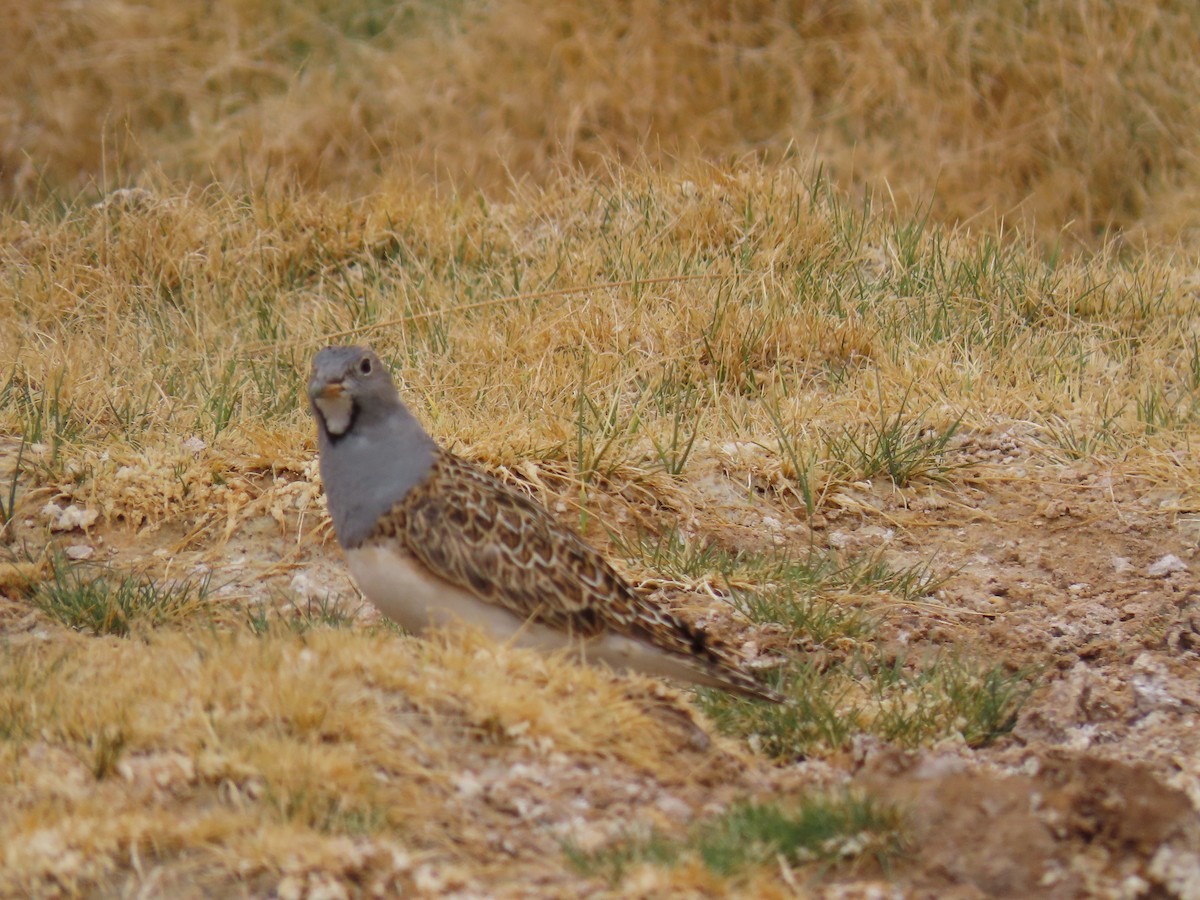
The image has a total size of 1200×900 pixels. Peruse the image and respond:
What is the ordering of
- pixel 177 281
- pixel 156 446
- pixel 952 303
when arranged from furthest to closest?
1. pixel 177 281
2. pixel 952 303
3. pixel 156 446

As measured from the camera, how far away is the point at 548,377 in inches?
280

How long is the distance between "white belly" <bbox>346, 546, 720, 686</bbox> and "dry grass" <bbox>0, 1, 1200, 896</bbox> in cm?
16

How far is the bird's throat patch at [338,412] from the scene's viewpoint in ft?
16.6

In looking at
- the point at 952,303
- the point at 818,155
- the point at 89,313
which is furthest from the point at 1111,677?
the point at 818,155

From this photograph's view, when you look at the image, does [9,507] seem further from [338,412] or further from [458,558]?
[458,558]

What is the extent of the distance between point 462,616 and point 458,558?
191mm

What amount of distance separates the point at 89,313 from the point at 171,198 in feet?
3.29

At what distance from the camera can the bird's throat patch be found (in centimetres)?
507

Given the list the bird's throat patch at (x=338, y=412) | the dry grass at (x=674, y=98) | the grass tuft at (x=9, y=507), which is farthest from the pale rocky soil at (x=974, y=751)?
the dry grass at (x=674, y=98)

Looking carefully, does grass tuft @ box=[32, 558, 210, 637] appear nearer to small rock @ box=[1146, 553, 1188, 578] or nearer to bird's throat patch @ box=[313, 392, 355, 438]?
bird's throat patch @ box=[313, 392, 355, 438]

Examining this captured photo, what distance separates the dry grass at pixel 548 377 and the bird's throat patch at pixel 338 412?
0.59 m

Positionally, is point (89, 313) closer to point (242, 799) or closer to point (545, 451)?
point (545, 451)

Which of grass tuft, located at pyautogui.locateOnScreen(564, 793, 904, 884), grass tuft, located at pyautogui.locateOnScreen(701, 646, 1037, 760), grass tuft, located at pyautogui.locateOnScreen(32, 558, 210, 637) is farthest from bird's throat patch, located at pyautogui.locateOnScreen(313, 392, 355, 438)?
grass tuft, located at pyautogui.locateOnScreen(564, 793, 904, 884)

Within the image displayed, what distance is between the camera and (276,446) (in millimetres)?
6621
